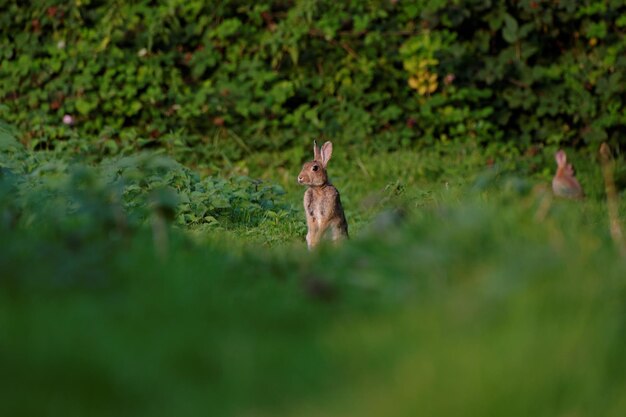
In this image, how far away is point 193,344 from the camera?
12.2ft

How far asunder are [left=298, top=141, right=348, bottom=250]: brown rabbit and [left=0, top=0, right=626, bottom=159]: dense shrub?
392 cm

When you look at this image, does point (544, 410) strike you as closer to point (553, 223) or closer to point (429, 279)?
point (429, 279)

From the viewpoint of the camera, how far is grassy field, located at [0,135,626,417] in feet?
11.6

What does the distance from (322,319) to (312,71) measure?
27.1ft

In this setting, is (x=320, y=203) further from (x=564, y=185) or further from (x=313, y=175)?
(x=564, y=185)

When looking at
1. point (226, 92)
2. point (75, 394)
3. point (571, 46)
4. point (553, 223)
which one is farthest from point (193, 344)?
point (571, 46)

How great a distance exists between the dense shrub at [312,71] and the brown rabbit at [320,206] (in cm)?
392

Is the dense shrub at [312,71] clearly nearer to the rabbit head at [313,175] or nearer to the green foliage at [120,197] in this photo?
the green foliage at [120,197]

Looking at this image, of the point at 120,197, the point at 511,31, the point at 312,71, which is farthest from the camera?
the point at 312,71

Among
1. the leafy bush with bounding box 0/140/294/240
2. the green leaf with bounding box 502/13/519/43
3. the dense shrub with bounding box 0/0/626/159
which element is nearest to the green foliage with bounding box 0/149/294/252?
the leafy bush with bounding box 0/140/294/240

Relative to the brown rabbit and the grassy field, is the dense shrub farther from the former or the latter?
the grassy field

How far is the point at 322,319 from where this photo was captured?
4.05 m

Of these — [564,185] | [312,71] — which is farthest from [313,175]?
[312,71]

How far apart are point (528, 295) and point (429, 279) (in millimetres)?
359
